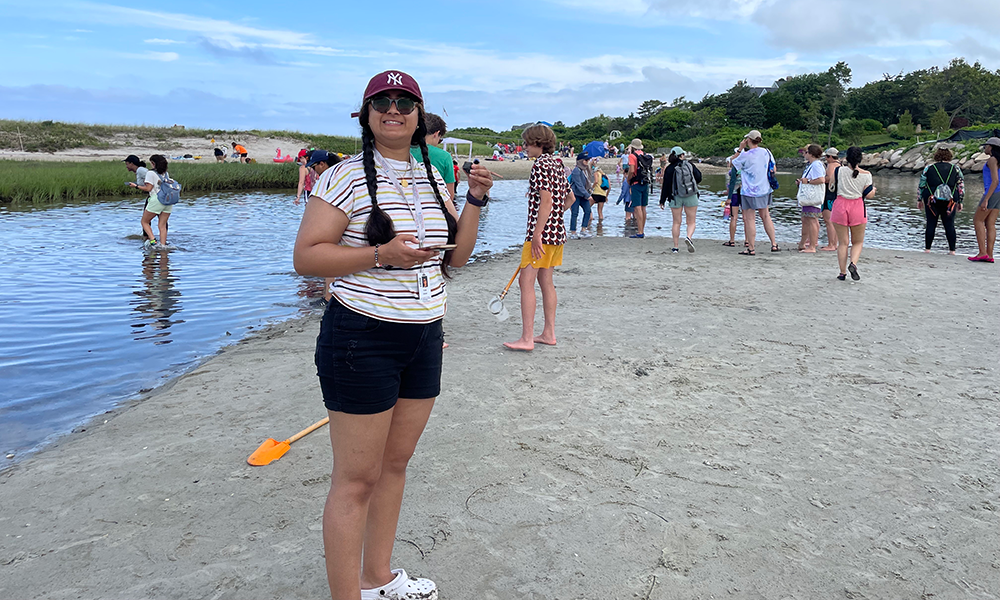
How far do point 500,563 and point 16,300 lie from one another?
956 cm

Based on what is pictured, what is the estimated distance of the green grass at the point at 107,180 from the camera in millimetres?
23266

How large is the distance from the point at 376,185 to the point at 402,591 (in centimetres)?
154

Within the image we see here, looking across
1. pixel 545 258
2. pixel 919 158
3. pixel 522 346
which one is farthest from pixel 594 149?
pixel 919 158

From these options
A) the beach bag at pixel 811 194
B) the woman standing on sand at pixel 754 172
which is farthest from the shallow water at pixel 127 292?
the woman standing on sand at pixel 754 172

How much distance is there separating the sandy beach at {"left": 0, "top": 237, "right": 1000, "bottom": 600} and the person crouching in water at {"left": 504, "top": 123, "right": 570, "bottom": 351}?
0.48 metres

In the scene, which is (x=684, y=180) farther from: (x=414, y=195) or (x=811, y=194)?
(x=414, y=195)

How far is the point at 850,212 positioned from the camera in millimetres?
9883

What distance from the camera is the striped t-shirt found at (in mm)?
2307

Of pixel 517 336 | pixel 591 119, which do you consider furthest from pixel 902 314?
pixel 591 119

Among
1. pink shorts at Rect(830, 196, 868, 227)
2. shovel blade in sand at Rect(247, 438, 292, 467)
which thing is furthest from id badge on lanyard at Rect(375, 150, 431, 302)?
pink shorts at Rect(830, 196, 868, 227)

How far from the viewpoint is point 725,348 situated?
6492 millimetres

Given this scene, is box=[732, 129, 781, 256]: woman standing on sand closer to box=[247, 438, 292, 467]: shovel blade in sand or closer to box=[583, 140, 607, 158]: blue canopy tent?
box=[583, 140, 607, 158]: blue canopy tent

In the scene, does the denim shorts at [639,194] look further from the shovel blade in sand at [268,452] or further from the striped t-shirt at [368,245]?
the striped t-shirt at [368,245]

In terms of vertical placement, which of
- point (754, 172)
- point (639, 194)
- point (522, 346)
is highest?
point (754, 172)
